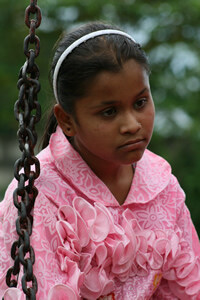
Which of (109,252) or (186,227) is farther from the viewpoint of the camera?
(186,227)

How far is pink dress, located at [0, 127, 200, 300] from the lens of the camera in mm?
1818

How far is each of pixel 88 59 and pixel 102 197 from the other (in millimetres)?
495

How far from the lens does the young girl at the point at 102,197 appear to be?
1847 mm

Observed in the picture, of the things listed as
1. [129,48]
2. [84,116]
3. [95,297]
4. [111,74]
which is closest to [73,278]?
[95,297]

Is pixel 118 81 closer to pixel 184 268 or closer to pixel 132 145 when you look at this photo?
pixel 132 145

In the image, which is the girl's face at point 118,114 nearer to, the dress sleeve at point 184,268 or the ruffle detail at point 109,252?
the ruffle detail at point 109,252

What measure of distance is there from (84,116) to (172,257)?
24.5 inches

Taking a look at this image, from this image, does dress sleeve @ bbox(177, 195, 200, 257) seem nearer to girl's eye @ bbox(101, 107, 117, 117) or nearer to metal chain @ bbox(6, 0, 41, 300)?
girl's eye @ bbox(101, 107, 117, 117)

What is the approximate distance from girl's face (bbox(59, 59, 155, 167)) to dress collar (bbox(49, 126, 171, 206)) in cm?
15

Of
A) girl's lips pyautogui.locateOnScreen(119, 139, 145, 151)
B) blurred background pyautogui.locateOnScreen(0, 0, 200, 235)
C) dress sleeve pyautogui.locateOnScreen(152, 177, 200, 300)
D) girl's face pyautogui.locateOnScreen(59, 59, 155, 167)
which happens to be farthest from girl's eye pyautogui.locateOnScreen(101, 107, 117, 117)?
blurred background pyautogui.locateOnScreen(0, 0, 200, 235)

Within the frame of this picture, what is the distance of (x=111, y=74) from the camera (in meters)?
1.85

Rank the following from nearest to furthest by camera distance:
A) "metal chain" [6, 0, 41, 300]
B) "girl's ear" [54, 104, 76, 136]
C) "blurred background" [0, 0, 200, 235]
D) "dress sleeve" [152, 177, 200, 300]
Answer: "metal chain" [6, 0, 41, 300] → "girl's ear" [54, 104, 76, 136] → "dress sleeve" [152, 177, 200, 300] → "blurred background" [0, 0, 200, 235]

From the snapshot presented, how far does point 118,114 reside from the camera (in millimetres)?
1866

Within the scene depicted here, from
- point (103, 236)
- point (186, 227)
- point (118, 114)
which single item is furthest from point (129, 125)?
point (186, 227)
